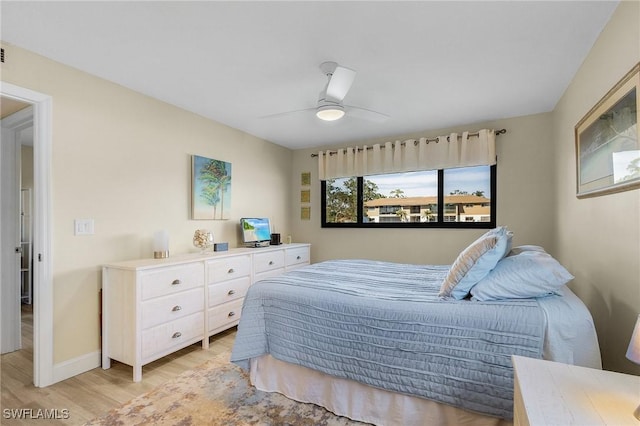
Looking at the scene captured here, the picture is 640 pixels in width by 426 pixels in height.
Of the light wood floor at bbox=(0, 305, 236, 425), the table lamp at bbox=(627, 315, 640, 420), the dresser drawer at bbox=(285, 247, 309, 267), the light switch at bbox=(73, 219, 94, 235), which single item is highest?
the light switch at bbox=(73, 219, 94, 235)

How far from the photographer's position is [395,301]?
1.74 metres

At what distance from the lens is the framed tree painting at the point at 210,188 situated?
11.2 ft

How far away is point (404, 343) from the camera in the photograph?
5.30 feet

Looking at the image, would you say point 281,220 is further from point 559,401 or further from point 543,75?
point 559,401

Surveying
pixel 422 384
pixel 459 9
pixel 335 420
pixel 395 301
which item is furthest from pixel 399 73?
pixel 335 420

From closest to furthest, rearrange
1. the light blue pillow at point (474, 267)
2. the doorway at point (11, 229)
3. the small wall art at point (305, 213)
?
1. the light blue pillow at point (474, 267)
2. the doorway at point (11, 229)
3. the small wall art at point (305, 213)

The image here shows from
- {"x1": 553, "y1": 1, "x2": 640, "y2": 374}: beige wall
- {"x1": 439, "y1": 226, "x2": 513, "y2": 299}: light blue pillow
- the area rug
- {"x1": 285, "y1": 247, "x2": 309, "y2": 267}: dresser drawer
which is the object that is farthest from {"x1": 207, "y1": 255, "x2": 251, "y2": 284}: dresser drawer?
{"x1": 553, "y1": 1, "x2": 640, "y2": 374}: beige wall

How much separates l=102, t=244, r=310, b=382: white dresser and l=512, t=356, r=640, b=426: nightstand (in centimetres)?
247

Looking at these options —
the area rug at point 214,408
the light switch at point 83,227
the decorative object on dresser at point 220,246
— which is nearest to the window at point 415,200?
Answer: the decorative object on dresser at point 220,246

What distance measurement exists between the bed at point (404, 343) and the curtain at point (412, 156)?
7.24 ft

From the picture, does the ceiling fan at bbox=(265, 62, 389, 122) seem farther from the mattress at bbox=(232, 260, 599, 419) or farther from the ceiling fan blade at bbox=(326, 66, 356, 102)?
the mattress at bbox=(232, 260, 599, 419)

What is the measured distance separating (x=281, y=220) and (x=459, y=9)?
12.1ft

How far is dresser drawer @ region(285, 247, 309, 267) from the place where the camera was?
425cm

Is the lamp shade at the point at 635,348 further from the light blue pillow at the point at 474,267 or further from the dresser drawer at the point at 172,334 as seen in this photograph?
the dresser drawer at the point at 172,334
